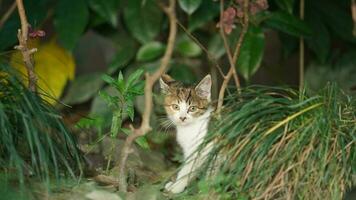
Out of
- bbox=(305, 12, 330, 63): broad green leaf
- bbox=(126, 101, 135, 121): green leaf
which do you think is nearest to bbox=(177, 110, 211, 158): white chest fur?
bbox=(126, 101, 135, 121): green leaf

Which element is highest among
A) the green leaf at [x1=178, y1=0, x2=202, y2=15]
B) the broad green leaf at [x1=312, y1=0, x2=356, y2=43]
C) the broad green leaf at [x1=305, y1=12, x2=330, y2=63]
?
the green leaf at [x1=178, y1=0, x2=202, y2=15]

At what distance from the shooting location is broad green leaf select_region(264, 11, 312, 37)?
19.0 ft

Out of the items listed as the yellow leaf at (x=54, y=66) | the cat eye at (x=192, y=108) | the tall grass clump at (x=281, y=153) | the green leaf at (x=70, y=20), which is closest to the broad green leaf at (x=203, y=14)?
the green leaf at (x=70, y=20)

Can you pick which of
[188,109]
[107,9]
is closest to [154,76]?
[188,109]

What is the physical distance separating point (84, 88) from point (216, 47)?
47.4 inches

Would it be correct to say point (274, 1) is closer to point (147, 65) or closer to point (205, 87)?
point (147, 65)

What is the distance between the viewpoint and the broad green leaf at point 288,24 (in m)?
5.79

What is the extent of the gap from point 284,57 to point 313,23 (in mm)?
425

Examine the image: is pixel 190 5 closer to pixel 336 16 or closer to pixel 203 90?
pixel 203 90

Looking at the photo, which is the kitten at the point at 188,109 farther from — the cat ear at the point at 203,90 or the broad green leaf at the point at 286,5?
the broad green leaf at the point at 286,5

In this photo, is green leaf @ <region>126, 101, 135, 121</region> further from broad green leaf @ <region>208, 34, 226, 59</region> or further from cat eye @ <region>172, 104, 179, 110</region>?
broad green leaf @ <region>208, 34, 226, 59</region>

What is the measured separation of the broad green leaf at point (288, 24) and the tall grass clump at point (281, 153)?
1596 millimetres

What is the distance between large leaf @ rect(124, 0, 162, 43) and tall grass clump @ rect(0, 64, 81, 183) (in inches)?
77.5

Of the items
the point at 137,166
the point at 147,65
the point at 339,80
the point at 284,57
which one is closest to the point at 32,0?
the point at 147,65
